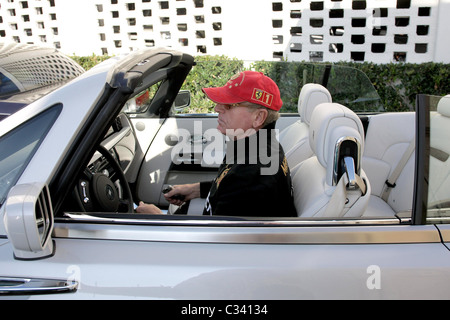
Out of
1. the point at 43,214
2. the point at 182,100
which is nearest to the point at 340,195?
the point at 43,214

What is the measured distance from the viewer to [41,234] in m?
1.10

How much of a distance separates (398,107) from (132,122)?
522cm

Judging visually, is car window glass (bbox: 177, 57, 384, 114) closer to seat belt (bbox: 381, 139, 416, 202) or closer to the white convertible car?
seat belt (bbox: 381, 139, 416, 202)

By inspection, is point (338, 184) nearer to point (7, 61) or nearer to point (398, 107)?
point (7, 61)

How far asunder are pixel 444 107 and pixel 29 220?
1521 mm

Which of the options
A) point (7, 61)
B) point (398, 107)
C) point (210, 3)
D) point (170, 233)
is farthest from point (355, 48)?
point (170, 233)

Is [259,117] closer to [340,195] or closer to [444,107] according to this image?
[340,195]

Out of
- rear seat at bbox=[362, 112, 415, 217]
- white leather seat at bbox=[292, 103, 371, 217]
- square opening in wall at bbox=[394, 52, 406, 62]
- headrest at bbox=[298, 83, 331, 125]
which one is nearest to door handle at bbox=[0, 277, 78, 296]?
white leather seat at bbox=[292, 103, 371, 217]

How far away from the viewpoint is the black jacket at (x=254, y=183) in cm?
151

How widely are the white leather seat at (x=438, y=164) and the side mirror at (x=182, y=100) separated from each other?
2151 millimetres

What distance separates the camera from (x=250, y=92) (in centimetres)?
167

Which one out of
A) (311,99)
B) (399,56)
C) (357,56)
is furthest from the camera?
(357,56)

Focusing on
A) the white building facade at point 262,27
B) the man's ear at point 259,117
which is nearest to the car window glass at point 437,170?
the man's ear at point 259,117

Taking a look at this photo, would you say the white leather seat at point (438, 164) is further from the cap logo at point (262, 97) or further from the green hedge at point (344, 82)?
the green hedge at point (344, 82)
